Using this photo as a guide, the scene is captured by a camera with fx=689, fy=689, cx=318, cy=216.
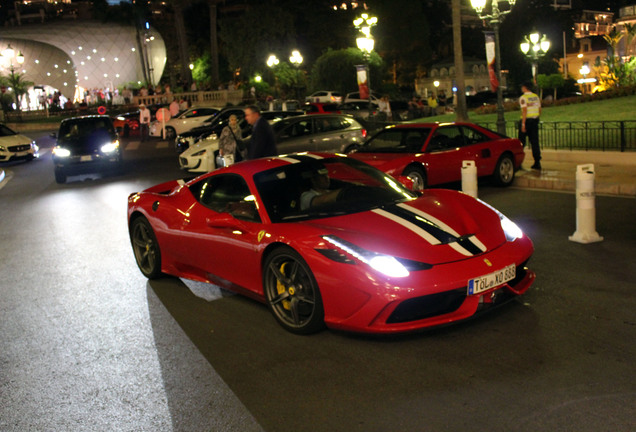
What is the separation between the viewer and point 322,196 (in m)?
6.24

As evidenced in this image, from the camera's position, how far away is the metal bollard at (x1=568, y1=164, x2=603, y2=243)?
27.1ft

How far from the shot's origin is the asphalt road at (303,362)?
407 cm

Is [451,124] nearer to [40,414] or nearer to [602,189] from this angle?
[602,189]

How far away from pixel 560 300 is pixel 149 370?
3503 mm

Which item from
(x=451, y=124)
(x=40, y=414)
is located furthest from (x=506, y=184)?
(x=40, y=414)

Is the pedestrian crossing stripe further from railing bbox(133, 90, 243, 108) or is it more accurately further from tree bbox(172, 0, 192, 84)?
tree bbox(172, 0, 192, 84)

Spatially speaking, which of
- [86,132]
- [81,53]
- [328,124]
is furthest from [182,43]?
[328,124]

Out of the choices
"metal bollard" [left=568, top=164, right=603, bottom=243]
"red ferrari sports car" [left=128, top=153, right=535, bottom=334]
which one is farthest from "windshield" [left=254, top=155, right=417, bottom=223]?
"metal bollard" [left=568, top=164, right=603, bottom=243]

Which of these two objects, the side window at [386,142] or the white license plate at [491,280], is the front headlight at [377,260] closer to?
the white license plate at [491,280]

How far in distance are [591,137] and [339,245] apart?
48.6 feet

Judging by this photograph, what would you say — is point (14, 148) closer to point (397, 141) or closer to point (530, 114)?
point (397, 141)

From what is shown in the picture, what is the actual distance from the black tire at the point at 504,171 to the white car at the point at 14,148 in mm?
20791

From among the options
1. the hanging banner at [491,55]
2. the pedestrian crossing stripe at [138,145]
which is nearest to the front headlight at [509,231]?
the hanging banner at [491,55]

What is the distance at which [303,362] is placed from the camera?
4.99m
